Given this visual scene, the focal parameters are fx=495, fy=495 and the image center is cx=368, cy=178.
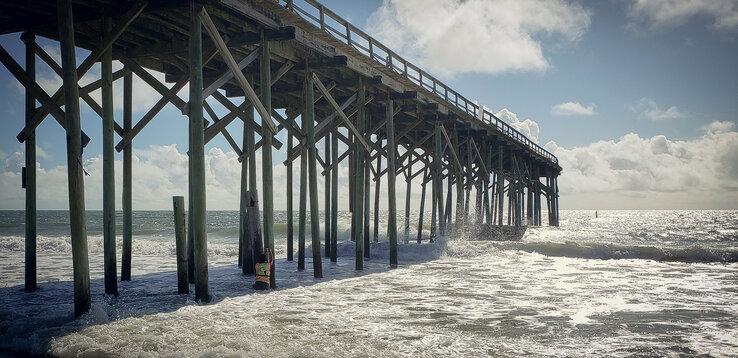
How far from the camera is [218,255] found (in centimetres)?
1816

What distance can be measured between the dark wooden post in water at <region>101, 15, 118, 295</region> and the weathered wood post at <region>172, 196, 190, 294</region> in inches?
38.5

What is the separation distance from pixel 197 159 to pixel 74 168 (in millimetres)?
1580

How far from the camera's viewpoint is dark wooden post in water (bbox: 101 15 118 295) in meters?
7.86

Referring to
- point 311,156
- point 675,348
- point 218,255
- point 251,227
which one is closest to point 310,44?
point 311,156

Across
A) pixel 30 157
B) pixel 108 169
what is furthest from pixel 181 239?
pixel 30 157

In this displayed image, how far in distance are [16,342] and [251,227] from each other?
4376 mm

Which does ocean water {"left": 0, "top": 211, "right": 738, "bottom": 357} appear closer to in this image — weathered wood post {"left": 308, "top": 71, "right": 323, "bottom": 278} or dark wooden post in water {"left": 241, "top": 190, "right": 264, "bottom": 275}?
weathered wood post {"left": 308, "top": 71, "right": 323, "bottom": 278}

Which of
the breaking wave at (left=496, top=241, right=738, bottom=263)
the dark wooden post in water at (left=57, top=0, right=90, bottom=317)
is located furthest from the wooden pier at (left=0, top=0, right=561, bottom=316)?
the breaking wave at (left=496, top=241, right=738, bottom=263)

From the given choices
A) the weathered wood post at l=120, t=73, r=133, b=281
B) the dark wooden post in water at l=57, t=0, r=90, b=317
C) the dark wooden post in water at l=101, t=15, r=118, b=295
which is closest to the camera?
the dark wooden post in water at l=57, t=0, r=90, b=317

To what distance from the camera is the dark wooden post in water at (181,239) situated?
26.5 feet

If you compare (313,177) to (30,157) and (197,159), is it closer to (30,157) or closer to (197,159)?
(197,159)

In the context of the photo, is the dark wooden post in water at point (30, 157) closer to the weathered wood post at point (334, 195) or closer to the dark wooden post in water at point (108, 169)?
the dark wooden post in water at point (108, 169)

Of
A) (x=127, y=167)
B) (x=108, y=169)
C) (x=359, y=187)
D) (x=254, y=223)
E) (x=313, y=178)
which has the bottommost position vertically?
(x=254, y=223)

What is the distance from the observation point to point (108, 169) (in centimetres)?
785
